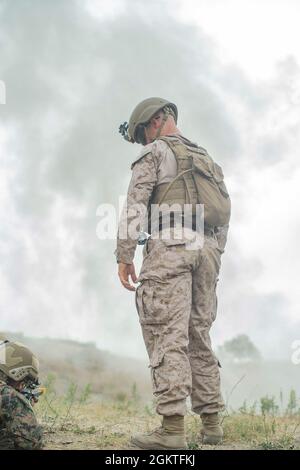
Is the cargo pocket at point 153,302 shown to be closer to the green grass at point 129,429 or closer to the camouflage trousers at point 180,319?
the camouflage trousers at point 180,319

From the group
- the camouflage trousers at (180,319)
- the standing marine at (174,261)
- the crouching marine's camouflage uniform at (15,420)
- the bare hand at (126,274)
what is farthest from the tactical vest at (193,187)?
the crouching marine's camouflage uniform at (15,420)

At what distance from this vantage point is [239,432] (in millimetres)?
5773

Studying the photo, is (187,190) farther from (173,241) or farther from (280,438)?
(280,438)

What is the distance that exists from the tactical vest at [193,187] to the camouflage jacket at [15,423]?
1780 mm

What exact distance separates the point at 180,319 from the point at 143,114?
182 cm

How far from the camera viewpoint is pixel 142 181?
499 cm

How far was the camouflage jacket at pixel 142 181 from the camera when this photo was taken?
4855 mm

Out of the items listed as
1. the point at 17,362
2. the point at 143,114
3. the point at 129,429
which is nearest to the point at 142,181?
the point at 143,114

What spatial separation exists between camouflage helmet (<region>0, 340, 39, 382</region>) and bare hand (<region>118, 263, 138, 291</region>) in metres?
0.92

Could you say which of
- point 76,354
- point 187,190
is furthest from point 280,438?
point 76,354

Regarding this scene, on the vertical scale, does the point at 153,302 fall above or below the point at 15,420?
above

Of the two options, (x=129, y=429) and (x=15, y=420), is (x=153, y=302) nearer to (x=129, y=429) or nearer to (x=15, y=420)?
(x=15, y=420)

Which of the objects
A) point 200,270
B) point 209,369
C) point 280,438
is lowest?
point 280,438
